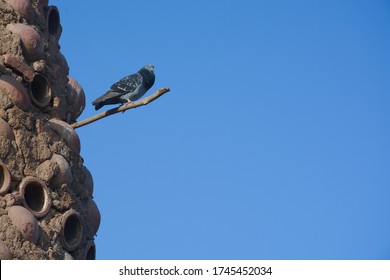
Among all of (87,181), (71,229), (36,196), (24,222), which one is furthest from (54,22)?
(24,222)

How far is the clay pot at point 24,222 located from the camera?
9.67 metres

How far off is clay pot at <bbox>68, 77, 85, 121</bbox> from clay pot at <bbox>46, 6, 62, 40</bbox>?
0.49 m

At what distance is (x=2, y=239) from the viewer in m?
9.53

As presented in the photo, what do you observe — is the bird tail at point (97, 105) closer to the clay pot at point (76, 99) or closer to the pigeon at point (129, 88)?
the pigeon at point (129, 88)

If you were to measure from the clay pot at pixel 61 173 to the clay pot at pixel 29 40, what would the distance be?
962 millimetres

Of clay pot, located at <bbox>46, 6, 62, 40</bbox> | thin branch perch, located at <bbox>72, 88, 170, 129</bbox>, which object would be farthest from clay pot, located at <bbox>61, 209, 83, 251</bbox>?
clay pot, located at <bbox>46, 6, 62, 40</bbox>

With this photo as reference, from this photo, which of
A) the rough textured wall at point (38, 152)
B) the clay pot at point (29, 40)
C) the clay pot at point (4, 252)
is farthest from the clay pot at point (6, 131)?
the clay pot at point (4, 252)

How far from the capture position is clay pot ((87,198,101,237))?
10.9 meters

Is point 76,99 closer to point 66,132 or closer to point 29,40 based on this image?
point 66,132

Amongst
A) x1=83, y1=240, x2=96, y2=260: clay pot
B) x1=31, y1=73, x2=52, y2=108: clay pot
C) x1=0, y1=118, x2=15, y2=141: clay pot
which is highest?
x1=31, y1=73, x2=52, y2=108: clay pot

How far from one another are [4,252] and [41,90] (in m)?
2.01

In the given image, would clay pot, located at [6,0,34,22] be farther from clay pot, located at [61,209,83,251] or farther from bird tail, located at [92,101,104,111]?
clay pot, located at [61,209,83,251]

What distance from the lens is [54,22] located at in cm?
1171
